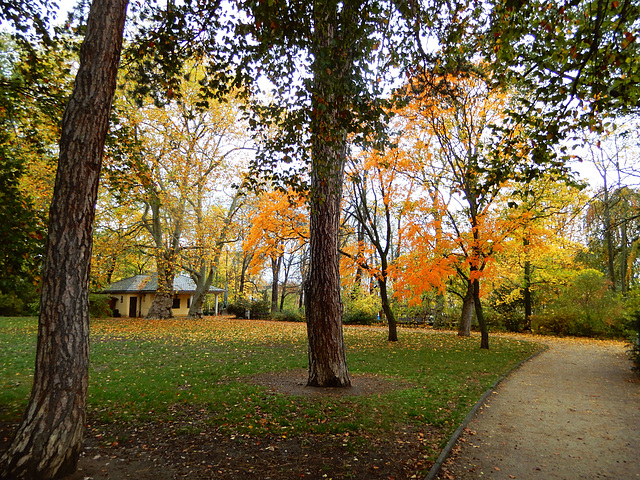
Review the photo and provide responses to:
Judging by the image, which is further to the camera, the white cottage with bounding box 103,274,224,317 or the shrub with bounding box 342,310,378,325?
the white cottage with bounding box 103,274,224,317

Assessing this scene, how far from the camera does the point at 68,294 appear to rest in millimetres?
3400

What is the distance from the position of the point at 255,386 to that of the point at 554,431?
5037 millimetres

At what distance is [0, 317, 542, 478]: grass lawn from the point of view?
4000mm

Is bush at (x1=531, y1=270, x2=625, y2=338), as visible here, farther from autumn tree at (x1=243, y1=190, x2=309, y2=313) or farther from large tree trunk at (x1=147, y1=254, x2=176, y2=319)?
large tree trunk at (x1=147, y1=254, x2=176, y2=319)

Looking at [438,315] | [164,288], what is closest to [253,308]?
[164,288]

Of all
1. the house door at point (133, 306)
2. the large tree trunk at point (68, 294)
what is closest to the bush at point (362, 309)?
the house door at point (133, 306)

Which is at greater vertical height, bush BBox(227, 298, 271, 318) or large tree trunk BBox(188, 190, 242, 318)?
large tree trunk BBox(188, 190, 242, 318)

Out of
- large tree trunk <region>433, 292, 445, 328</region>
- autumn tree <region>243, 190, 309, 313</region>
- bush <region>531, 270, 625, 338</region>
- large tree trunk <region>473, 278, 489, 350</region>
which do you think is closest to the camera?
large tree trunk <region>473, 278, 489, 350</region>

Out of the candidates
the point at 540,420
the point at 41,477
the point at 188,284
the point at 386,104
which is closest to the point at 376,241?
the point at 540,420

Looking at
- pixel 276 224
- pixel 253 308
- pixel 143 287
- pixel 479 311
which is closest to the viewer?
pixel 479 311

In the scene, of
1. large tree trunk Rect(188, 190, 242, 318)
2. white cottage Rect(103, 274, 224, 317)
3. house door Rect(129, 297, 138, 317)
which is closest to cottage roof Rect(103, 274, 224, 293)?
white cottage Rect(103, 274, 224, 317)

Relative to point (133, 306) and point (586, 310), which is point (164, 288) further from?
point (586, 310)

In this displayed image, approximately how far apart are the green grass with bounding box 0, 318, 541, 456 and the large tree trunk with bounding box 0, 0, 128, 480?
191 centimetres

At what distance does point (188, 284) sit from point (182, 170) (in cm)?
1728
